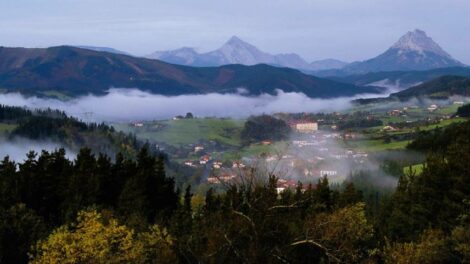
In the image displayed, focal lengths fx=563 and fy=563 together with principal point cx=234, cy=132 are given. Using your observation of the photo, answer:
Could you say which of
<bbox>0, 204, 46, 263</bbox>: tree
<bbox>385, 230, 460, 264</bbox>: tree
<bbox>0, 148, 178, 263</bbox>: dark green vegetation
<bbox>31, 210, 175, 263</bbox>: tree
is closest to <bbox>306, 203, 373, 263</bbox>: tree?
<bbox>385, 230, 460, 264</bbox>: tree

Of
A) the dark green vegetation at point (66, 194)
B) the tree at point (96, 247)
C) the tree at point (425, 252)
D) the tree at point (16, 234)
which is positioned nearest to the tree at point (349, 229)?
the tree at point (425, 252)

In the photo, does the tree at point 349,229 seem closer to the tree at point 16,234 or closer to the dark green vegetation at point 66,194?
the dark green vegetation at point 66,194

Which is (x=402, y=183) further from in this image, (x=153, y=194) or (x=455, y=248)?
(x=455, y=248)

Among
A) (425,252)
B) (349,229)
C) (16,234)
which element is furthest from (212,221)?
(16,234)

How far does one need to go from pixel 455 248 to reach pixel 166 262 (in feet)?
78.2

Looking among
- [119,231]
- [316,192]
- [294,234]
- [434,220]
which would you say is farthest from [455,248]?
[316,192]

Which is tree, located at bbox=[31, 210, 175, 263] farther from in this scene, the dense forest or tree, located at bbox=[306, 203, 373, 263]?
tree, located at bbox=[306, 203, 373, 263]

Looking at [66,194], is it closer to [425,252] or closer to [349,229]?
[349,229]

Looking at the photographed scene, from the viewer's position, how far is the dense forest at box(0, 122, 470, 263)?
1597 inches

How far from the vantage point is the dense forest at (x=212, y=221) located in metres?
40.6

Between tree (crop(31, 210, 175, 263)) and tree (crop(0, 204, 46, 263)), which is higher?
tree (crop(31, 210, 175, 263))

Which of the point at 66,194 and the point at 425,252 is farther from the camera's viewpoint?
the point at 66,194

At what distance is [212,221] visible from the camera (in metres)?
50.0

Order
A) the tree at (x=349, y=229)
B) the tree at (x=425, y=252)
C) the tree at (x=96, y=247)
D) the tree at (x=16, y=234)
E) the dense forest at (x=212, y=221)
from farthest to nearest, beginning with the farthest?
the tree at (x=16, y=234) < the tree at (x=349, y=229) < the tree at (x=425, y=252) < the tree at (x=96, y=247) < the dense forest at (x=212, y=221)
